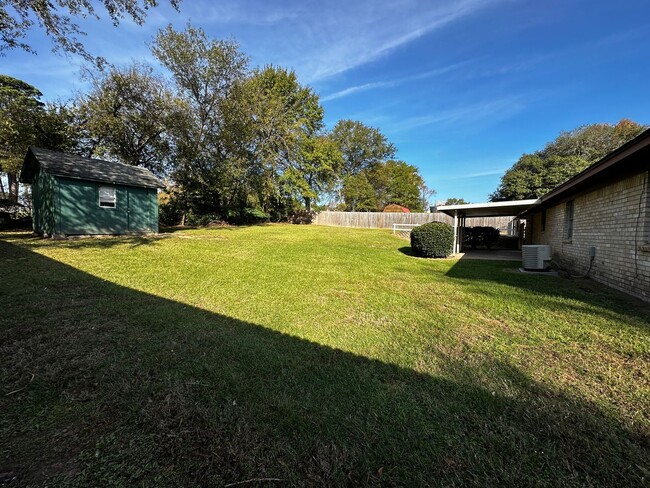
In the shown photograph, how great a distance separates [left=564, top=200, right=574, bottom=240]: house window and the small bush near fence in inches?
292

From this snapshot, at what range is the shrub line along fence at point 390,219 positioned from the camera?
26.3 metres

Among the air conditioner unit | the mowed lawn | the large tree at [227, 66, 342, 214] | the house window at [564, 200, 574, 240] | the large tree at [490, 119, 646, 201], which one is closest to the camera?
the mowed lawn

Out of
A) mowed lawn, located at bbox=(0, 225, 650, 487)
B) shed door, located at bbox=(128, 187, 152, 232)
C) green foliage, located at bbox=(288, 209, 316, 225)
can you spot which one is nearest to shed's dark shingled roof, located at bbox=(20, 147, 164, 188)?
shed door, located at bbox=(128, 187, 152, 232)

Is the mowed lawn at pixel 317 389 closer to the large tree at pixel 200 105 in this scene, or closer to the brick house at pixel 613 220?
the brick house at pixel 613 220

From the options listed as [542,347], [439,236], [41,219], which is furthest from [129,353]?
[41,219]

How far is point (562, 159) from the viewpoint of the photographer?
27.6m

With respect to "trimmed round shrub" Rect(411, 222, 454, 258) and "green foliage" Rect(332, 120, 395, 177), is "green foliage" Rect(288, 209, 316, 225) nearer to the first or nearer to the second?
"green foliage" Rect(332, 120, 395, 177)

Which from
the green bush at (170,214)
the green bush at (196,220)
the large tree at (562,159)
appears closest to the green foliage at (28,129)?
the green bush at (170,214)

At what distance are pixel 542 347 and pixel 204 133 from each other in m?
22.7

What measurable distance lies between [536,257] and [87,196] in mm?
16526

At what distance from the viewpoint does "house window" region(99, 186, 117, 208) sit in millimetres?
12852

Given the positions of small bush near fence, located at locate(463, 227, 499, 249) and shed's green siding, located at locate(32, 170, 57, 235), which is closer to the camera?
shed's green siding, located at locate(32, 170, 57, 235)

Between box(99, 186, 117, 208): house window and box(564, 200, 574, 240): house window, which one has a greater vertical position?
box(99, 186, 117, 208): house window

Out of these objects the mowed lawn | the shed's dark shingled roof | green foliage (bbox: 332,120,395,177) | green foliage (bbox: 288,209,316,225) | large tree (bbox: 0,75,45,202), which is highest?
green foliage (bbox: 332,120,395,177)
